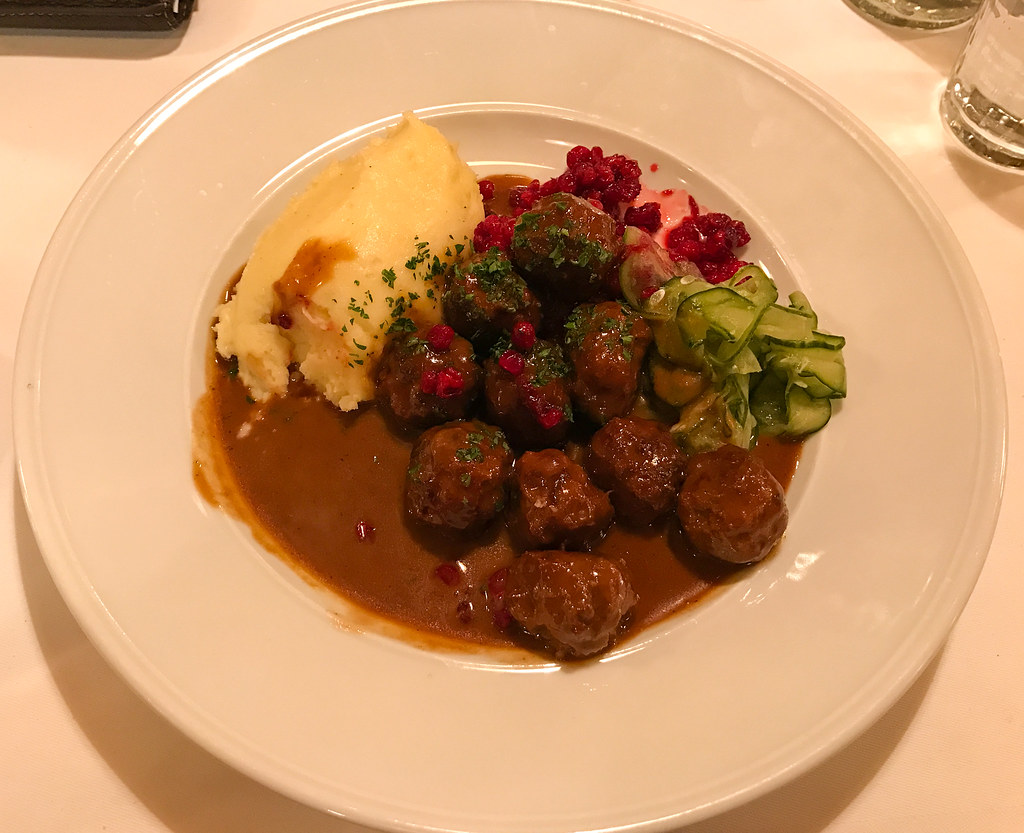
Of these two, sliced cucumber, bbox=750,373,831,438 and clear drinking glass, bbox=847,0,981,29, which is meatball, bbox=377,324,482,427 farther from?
clear drinking glass, bbox=847,0,981,29

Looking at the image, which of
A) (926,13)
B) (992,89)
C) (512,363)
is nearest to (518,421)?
(512,363)

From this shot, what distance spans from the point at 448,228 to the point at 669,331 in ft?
4.22

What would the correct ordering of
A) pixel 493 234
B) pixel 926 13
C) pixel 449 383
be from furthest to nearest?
pixel 926 13 < pixel 493 234 < pixel 449 383

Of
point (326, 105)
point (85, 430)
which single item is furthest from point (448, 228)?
point (85, 430)

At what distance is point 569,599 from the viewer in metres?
2.79

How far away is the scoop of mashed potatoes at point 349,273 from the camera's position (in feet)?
11.6

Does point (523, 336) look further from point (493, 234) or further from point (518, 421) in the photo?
point (493, 234)

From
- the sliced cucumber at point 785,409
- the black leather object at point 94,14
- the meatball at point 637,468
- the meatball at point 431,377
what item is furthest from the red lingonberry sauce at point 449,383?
the black leather object at point 94,14

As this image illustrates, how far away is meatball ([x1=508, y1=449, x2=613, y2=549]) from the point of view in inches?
120

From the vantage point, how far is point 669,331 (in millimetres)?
3438

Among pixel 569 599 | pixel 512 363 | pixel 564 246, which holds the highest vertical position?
pixel 564 246

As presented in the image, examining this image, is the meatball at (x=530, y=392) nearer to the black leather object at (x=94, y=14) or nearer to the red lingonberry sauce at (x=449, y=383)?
the red lingonberry sauce at (x=449, y=383)

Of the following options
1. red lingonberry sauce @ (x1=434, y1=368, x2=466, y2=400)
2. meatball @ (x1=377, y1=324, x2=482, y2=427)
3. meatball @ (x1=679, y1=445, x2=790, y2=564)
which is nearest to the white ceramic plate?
meatball @ (x1=679, y1=445, x2=790, y2=564)

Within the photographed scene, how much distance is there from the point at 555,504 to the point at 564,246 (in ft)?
3.97
